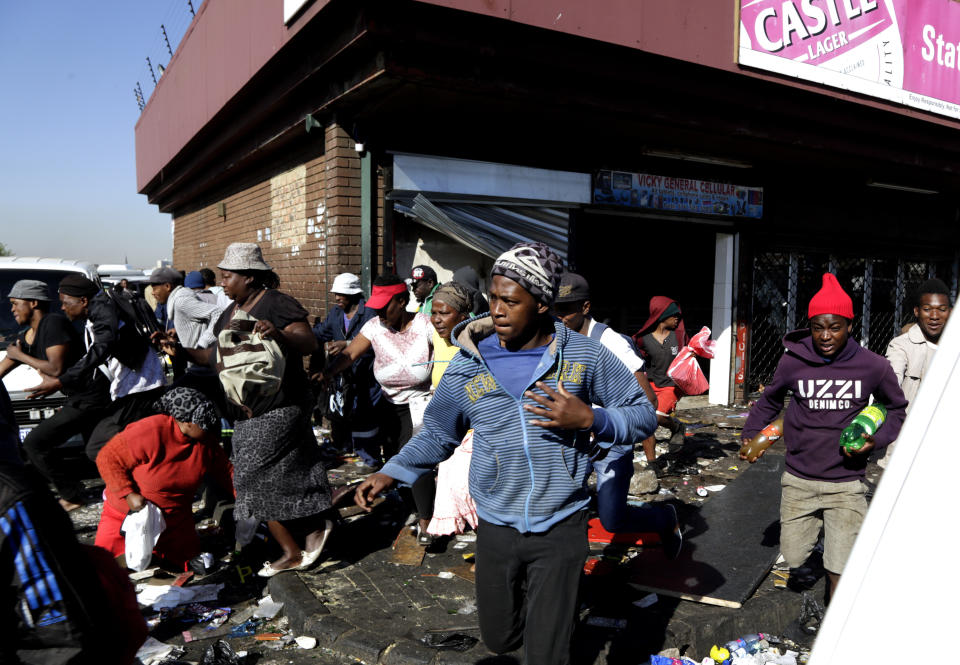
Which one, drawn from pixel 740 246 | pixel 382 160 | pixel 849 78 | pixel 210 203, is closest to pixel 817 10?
pixel 849 78

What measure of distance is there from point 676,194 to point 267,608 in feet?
25.2

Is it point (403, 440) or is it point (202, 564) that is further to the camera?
point (403, 440)

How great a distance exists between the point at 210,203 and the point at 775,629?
527 inches

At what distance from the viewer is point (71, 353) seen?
5293mm

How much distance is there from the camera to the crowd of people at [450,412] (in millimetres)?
2469

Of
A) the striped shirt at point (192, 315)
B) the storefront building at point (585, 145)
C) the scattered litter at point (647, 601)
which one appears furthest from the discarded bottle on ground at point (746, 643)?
the striped shirt at point (192, 315)

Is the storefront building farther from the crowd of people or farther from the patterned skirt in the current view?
the patterned skirt

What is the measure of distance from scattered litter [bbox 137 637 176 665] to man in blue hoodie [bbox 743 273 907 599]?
3.47 metres

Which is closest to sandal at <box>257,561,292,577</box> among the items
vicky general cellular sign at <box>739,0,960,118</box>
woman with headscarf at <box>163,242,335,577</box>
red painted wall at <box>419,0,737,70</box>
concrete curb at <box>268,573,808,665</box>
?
woman with headscarf at <box>163,242,335,577</box>

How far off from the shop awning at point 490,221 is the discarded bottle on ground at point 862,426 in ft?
13.9

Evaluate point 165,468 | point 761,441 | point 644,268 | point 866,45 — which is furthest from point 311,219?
point 866,45

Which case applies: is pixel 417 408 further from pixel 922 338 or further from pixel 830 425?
pixel 922 338

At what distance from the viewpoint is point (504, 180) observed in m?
7.90

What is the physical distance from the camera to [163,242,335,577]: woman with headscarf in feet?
13.0
